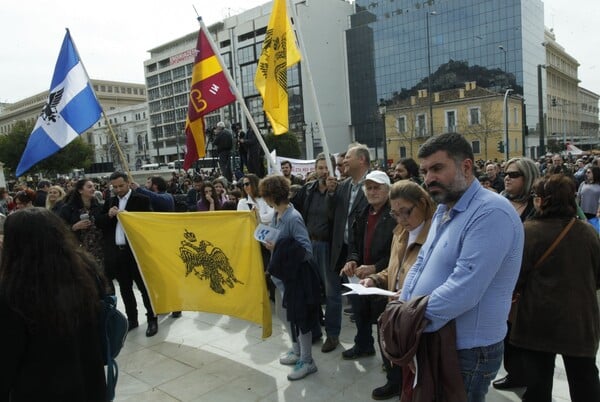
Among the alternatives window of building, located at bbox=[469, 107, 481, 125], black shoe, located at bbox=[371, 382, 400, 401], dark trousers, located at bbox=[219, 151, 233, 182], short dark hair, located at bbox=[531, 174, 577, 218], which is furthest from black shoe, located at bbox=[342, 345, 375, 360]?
window of building, located at bbox=[469, 107, 481, 125]

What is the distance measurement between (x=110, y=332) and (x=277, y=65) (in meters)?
5.00

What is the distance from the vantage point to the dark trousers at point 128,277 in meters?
5.43

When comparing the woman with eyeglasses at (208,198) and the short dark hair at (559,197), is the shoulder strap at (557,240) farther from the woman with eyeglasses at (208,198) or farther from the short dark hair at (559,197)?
the woman with eyeglasses at (208,198)

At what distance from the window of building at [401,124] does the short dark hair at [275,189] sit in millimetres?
56735

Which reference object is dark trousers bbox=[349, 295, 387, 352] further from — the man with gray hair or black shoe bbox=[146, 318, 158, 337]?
black shoe bbox=[146, 318, 158, 337]

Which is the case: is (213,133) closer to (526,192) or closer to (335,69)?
(526,192)

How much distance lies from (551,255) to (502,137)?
2183 inches

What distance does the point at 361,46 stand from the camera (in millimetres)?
77500

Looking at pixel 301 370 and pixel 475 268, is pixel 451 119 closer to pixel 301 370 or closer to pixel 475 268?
pixel 301 370

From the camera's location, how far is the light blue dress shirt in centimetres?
173

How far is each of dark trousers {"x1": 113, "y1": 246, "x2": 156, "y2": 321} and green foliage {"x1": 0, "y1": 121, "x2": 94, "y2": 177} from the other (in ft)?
147

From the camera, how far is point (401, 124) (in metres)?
58.9

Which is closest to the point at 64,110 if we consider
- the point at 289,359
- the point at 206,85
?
the point at 206,85

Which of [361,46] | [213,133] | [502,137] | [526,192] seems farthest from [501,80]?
[526,192]
